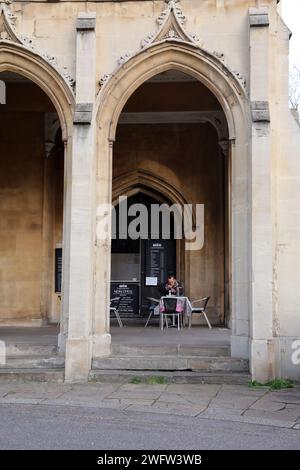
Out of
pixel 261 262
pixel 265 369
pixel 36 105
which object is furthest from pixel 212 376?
pixel 36 105

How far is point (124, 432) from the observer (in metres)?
5.93

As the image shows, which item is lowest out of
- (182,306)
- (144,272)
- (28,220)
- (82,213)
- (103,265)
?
(182,306)

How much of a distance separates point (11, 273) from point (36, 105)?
389 cm

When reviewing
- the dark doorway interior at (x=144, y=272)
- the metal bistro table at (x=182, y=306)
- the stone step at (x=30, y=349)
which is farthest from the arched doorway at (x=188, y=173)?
the stone step at (x=30, y=349)

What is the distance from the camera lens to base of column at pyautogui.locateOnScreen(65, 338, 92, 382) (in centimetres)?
873

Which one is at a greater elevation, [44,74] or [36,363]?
[44,74]

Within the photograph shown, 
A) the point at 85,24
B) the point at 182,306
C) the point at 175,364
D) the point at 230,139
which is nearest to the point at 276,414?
the point at 175,364

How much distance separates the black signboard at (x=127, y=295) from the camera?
49.1 feet

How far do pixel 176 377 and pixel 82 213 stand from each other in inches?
115

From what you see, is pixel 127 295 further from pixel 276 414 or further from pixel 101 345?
pixel 276 414

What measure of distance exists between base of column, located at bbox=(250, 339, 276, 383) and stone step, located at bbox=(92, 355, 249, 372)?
0.22 meters

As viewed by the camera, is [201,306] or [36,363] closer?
[36,363]

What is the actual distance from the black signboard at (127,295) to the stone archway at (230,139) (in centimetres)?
563

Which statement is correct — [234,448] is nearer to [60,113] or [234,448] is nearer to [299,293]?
[299,293]
